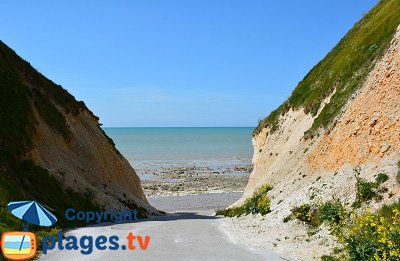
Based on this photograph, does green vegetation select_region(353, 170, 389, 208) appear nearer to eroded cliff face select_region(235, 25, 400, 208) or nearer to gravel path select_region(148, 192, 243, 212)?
eroded cliff face select_region(235, 25, 400, 208)

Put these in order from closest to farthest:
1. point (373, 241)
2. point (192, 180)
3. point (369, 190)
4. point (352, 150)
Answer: point (373, 241), point (369, 190), point (352, 150), point (192, 180)

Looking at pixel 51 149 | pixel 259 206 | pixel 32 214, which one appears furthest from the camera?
pixel 51 149

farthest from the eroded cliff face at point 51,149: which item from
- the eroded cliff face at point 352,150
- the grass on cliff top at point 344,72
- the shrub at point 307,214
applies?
the grass on cliff top at point 344,72

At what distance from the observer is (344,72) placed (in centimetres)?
3331

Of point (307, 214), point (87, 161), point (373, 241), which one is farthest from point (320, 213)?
point (87, 161)

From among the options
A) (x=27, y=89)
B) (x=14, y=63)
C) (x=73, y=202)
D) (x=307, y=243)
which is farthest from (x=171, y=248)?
(x=14, y=63)

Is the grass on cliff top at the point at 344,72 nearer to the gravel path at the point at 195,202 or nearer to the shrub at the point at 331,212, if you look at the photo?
the shrub at the point at 331,212

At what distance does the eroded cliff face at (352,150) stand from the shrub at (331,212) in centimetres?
118

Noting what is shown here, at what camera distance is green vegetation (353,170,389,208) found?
58.4 ft

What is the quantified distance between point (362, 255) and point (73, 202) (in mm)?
19658

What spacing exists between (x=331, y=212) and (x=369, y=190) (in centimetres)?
186

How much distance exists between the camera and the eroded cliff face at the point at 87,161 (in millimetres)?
29922

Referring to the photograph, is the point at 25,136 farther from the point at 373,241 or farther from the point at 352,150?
the point at 373,241

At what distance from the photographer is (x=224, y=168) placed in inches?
3600
